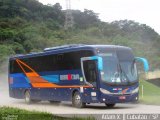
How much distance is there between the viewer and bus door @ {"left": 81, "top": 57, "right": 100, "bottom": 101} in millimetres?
21047

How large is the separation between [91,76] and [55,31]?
58474mm

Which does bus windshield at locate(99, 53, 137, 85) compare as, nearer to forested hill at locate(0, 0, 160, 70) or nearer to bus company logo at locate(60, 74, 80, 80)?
bus company logo at locate(60, 74, 80, 80)

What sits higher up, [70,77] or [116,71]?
[116,71]

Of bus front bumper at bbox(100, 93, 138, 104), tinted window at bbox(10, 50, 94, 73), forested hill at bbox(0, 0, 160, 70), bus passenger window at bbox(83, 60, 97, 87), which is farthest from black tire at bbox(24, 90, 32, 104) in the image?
forested hill at bbox(0, 0, 160, 70)

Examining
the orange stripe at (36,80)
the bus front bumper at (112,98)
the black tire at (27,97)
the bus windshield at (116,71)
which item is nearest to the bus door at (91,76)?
the bus front bumper at (112,98)

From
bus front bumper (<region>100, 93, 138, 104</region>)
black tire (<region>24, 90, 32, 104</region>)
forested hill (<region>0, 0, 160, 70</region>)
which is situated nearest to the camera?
bus front bumper (<region>100, 93, 138, 104</region>)

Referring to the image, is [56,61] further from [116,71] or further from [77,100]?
[116,71]

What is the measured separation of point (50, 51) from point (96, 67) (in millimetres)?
5028

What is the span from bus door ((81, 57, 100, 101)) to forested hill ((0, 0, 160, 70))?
34.7 meters

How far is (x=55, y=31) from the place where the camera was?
260 ft

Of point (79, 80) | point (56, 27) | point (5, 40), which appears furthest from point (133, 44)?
point (79, 80)

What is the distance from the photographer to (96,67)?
68.8ft

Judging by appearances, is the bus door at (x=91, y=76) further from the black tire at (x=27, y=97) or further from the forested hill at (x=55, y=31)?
the forested hill at (x=55, y=31)

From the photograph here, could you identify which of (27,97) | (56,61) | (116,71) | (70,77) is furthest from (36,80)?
(116,71)
